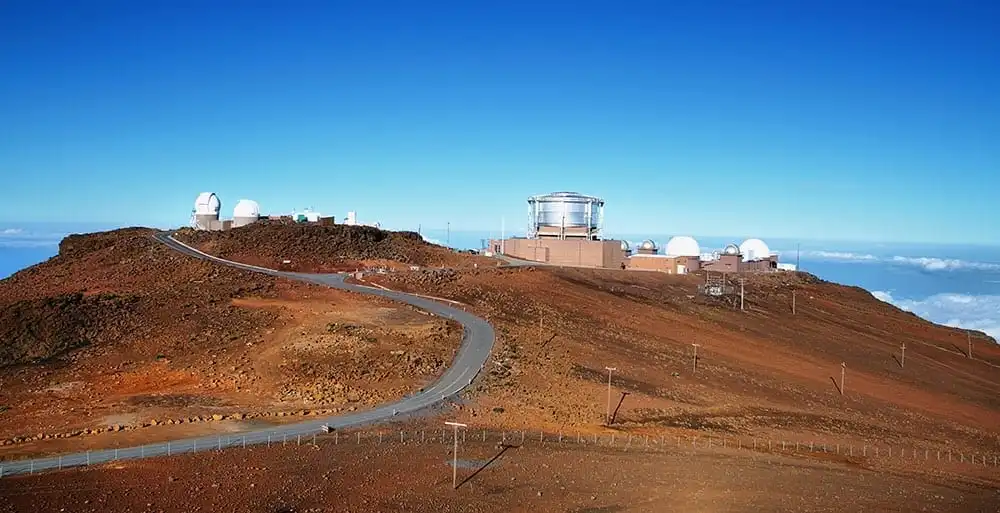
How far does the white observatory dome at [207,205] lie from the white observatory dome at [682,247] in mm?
48855

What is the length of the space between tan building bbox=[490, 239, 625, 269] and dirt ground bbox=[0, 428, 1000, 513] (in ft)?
155

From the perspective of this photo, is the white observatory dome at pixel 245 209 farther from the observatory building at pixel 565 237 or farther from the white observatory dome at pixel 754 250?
the white observatory dome at pixel 754 250

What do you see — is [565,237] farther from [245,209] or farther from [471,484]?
[471,484]

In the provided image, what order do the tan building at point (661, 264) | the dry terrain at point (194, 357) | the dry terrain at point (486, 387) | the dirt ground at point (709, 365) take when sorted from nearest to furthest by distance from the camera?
the dry terrain at point (486, 387) → the dry terrain at point (194, 357) → the dirt ground at point (709, 365) → the tan building at point (661, 264)

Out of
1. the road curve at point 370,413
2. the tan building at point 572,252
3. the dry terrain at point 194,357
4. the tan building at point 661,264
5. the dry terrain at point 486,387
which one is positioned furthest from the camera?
the tan building at point 661,264

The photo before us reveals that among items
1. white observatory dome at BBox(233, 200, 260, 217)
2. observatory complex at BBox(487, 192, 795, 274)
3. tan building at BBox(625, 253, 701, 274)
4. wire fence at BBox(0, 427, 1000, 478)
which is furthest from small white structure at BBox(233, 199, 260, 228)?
wire fence at BBox(0, 427, 1000, 478)

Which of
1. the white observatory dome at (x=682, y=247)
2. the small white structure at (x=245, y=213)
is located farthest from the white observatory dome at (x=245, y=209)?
the white observatory dome at (x=682, y=247)

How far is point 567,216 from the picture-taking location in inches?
2881

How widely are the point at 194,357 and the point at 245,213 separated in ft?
146

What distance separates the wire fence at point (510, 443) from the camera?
752 inches

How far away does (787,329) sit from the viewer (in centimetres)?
5259

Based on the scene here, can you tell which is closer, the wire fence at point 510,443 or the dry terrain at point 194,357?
the wire fence at point 510,443

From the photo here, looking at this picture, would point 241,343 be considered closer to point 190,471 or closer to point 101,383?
point 101,383

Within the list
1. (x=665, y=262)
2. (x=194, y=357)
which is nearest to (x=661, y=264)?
(x=665, y=262)
